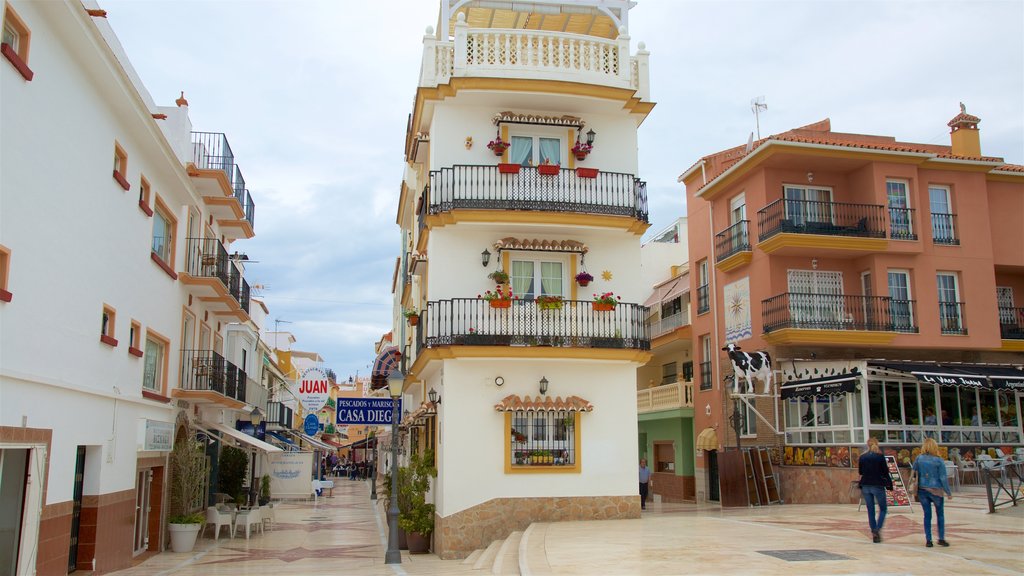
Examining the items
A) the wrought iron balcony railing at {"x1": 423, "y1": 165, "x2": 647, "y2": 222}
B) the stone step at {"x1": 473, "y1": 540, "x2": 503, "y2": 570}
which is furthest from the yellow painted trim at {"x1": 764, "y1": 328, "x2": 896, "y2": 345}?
the stone step at {"x1": 473, "y1": 540, "x2": 503, "y2": 570}

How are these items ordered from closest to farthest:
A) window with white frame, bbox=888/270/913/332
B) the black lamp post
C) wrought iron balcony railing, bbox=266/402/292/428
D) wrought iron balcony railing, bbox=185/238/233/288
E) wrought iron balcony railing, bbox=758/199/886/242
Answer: wrought iron balcony railing, bbox=185/238/233/288
the black lamp post
window with white frame, bbox=888/270/913/332
wrought iron balcony railing, bbox=758/199/886/242
wrought iron balcony railing, bbox=266/402/292/428

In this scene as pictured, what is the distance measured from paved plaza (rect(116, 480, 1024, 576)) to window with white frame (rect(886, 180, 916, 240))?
8073mm

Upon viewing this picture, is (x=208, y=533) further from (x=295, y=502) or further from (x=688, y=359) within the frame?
(x=688, y=359)

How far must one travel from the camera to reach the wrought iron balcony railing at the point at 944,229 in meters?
27.2

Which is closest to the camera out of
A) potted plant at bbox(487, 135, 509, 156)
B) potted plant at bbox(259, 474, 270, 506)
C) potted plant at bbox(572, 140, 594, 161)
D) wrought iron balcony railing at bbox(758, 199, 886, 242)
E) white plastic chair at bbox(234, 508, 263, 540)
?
potted plant at bbox(487, 135, 509, 156)

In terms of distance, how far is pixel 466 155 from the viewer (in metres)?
20.6

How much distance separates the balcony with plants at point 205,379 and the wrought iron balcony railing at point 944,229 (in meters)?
22.4

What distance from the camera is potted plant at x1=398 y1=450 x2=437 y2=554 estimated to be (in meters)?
19.6

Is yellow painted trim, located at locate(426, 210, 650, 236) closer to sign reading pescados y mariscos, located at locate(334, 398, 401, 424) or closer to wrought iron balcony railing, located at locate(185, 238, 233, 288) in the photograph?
sign reading pescados y mariscos, located at locate(334, 398, 401, 424)

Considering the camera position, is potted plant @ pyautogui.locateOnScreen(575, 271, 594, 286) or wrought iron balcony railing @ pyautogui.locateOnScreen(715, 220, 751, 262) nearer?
potted plant @ pyautogui.locateOnScreen(575, 271, 594, 286)

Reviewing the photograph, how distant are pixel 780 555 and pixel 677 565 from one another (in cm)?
171

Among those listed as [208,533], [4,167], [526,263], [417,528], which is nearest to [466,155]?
[526,263]

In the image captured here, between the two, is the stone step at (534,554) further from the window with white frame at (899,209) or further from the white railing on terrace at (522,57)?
the window with white frame at (899,209)

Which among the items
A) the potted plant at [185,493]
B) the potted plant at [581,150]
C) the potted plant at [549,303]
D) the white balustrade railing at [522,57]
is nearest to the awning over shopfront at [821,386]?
the potted plant at [549,303]
